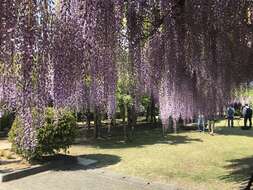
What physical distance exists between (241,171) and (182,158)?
108 inches

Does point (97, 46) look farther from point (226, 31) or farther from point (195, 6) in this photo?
point (226, 31)

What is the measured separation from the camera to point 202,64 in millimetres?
8445

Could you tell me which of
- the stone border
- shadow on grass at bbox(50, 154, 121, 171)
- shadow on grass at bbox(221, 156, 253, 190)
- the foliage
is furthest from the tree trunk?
the foliage

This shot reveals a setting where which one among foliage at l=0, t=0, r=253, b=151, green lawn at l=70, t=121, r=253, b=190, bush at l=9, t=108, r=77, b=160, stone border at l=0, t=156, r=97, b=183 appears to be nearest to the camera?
foliage at l=0, t=0, r=253, b=151

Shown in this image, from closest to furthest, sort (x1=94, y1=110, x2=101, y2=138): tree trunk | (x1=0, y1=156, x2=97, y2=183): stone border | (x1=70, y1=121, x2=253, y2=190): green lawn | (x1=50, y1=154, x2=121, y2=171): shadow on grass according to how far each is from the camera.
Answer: (x1=0, y1=156, x2=97, y2=183): stone border < (x1=70, y1=121, x2=253, y2=190): green lawn < (x1=50, y1=154, x2=121, y2=171): shadow on grass < (x1=94, y1=110, x2=101, y2=138): tree trunk

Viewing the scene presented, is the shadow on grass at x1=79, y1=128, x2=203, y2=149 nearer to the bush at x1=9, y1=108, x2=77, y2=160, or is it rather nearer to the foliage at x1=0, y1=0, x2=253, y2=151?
the bush at x1=9, y1=108, x2=77, y2=160

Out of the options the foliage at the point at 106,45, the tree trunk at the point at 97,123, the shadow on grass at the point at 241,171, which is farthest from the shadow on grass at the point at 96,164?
the tree trunk at the point at 97,123

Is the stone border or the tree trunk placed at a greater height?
the tree trunk

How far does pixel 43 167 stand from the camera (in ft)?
43.4

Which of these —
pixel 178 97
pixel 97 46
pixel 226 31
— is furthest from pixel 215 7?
pixel 178 97

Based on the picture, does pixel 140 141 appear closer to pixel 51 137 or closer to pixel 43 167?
pixel 51 137

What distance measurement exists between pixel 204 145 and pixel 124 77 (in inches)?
511

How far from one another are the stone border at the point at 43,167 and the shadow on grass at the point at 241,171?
13.9 ft

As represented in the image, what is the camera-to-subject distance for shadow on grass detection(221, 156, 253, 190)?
39.4ft
